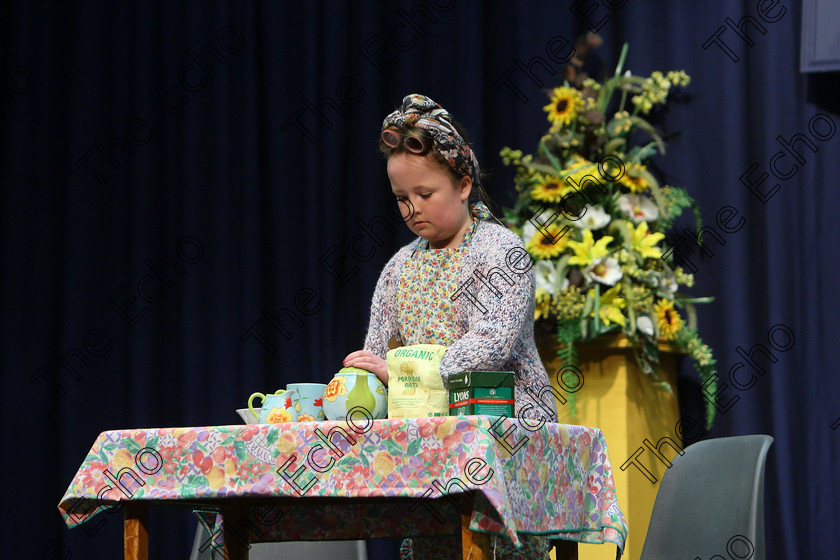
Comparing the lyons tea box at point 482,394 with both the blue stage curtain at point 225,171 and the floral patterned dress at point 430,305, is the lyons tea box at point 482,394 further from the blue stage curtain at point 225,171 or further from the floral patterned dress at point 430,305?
the blue stage curtain at point 225,171

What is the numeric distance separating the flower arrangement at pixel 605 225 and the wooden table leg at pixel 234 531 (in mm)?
1242

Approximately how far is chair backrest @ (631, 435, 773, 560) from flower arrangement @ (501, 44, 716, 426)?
0.76 metres

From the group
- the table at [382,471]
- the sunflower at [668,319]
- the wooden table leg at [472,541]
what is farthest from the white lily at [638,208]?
the wooden table leg at [472,541]

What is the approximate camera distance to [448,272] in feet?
6.52

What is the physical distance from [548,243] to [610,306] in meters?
0.26

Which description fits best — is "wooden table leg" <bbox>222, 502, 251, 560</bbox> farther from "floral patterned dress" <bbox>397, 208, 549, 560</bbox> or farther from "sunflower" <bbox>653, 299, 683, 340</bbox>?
"sunflower" <bbox>653, 299, 683, 340</bbox>

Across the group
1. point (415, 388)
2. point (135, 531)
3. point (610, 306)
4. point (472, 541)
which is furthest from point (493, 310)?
point (610, 306)

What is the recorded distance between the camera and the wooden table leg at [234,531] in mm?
1803

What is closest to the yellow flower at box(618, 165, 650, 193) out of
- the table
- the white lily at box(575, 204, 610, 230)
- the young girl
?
the white lily at box(575, 204, 610, 230)

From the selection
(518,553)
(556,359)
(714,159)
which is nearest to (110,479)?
(518,553)

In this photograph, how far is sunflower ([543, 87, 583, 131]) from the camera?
10.1 ft

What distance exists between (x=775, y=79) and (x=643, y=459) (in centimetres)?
123

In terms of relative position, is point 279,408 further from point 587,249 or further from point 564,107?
point 564,107

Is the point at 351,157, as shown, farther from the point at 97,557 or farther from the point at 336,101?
the point at 97,557
